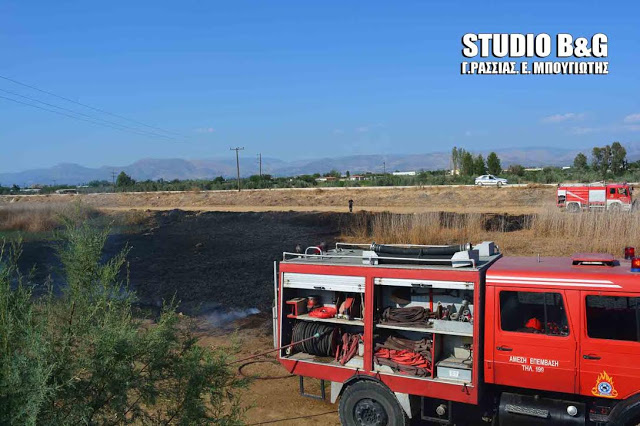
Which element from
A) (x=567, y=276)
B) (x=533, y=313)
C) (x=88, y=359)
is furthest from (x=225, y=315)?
(x=88, y=359)

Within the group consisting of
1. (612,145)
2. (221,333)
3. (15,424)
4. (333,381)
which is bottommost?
(221,333)

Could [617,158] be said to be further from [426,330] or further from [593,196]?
[426,330]

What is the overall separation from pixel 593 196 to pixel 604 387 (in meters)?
30.3

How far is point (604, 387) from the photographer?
19.7 feet

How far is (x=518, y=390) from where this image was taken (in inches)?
264

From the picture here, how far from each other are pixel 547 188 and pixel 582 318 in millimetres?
46812

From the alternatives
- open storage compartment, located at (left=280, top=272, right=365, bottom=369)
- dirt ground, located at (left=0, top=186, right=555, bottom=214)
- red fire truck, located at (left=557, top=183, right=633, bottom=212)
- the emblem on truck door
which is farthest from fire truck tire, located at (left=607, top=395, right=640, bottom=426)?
dirt ground, located at (left=0, top=186, right=555, bottom=214)

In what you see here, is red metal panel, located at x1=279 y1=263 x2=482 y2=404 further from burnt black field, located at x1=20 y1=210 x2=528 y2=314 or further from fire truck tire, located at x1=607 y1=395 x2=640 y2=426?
burnt black field, located at x1=20 y1=210 x2=528 y2=314

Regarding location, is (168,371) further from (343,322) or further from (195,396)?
(343,322)

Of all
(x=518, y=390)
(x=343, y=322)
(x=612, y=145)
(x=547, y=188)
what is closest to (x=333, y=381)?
(x=343, y=322)

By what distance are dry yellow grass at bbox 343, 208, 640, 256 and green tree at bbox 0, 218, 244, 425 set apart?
16183mm

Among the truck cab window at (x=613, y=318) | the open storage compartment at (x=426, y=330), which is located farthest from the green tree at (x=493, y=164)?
the truck cab window at (x=613, y=318)

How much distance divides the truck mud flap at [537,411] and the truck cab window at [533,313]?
0.82 meters

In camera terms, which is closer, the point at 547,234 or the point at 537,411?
the point at 537,411
